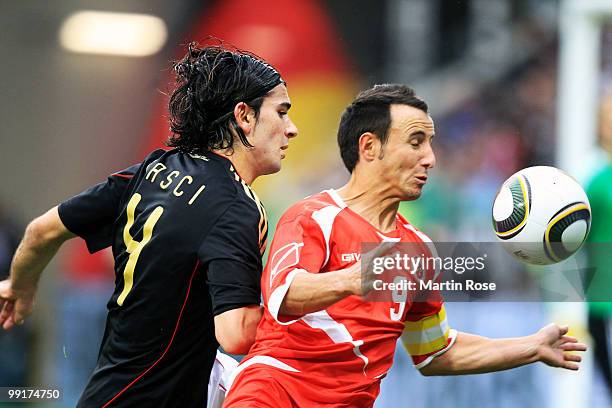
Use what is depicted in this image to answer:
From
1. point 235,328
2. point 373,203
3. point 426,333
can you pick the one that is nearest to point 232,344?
point 235,328

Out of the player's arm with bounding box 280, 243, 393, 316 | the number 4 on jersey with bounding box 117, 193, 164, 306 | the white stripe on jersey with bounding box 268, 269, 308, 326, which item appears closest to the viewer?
the player's arm with bounding box 280, 243, 393, 316

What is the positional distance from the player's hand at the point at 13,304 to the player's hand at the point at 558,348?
6.48 feet

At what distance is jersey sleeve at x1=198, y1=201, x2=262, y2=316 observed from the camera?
334cm

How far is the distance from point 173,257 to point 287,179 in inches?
178

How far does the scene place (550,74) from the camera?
8.93 m

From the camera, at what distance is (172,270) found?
3529mm

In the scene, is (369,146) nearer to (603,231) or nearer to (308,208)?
(308,208)

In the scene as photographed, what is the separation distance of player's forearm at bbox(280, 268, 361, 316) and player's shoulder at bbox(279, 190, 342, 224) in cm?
27

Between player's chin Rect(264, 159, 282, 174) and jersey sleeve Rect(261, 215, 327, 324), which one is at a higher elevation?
player's chin Rect(264, 159, 282, 174)

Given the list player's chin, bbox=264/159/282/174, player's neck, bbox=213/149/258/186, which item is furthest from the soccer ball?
player's neck, bbox=213/149/258/186

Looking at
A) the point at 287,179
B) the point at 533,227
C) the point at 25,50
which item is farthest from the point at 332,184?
the point at 533,227

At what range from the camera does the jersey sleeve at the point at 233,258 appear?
3336 mm

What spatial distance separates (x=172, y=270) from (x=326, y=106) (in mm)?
4702

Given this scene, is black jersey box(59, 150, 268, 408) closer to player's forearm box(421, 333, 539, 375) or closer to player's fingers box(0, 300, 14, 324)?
player's fingers box(0, 300, 14, 324)
